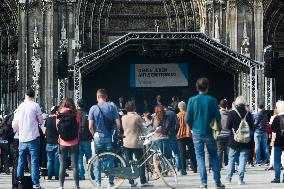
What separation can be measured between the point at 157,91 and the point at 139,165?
22524 millimetres

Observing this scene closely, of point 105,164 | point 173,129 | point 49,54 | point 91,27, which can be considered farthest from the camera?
point 91,27

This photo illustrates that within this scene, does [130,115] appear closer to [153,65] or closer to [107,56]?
[107,56]

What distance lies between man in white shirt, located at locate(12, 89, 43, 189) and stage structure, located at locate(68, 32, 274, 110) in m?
15.7

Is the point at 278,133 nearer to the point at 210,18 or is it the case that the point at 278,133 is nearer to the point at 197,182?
the point at 197,182

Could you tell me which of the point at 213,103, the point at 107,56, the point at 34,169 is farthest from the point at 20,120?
the point at 107,56

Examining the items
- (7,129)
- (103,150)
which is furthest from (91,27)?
(103,150)

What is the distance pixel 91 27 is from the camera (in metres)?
42.5

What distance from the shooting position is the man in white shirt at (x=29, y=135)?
18344 millimetres

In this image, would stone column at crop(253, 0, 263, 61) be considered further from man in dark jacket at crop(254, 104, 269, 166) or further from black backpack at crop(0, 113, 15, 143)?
black backpack at crop(0, 113, 15, 143)

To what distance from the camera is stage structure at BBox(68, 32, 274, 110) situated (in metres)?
→ 35.6

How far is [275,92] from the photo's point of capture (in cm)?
4238

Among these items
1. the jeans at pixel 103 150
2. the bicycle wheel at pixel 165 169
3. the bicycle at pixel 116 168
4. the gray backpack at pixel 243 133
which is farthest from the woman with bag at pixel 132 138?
the gray backpack at pixel 243 133

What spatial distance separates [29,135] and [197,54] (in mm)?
22427

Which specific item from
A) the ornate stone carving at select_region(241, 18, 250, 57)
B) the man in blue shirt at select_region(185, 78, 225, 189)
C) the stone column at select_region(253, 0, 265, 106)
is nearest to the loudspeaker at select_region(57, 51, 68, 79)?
the ornate stone carving at select_region(241, 18, 250, 57)
